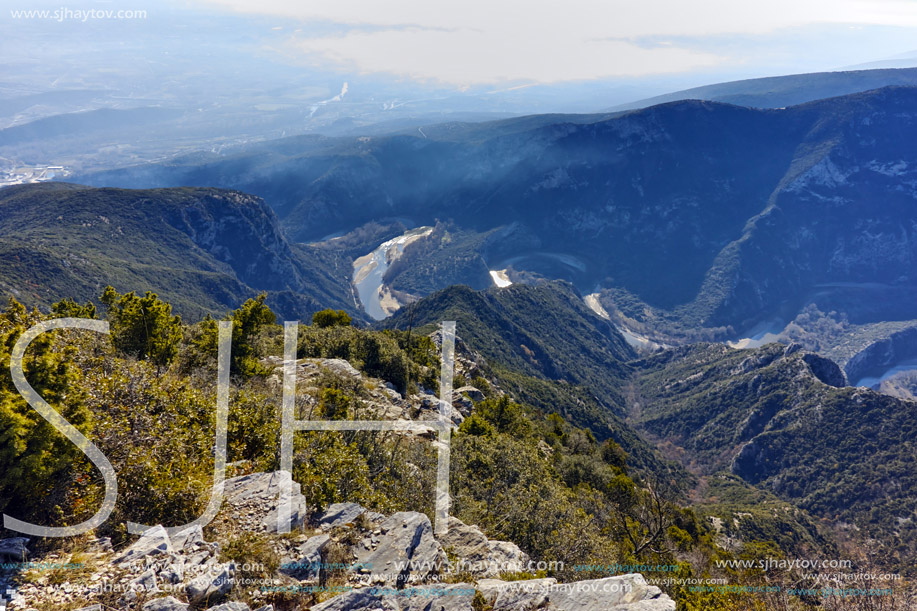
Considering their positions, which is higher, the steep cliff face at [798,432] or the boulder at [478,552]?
the boulder at [478,552]

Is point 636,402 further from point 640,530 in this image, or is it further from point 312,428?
point 312,428

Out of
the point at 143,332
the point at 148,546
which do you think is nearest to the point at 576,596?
the point at 148,546

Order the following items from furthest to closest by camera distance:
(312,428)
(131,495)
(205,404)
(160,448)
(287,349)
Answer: (287,349)
(312,428)
(205,404)
(160,448)
(131,495)

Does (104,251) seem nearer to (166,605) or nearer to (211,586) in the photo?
(211,586)

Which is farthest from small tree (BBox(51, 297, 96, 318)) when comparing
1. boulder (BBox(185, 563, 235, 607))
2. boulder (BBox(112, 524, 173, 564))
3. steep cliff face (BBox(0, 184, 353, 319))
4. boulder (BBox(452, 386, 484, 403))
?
steep cliff face (BBox(0, 184, 353, 319))

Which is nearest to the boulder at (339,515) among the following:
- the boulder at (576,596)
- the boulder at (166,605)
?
the boulder at (576,596)

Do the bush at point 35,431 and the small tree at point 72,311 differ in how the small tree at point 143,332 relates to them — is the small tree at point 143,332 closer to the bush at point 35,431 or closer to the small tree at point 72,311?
the small tree at point 72,311

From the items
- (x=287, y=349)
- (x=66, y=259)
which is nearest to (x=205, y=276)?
(x=66, y=259)

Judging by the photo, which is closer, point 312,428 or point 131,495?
point 131,495

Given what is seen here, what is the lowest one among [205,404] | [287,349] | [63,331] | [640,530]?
[640,530]
